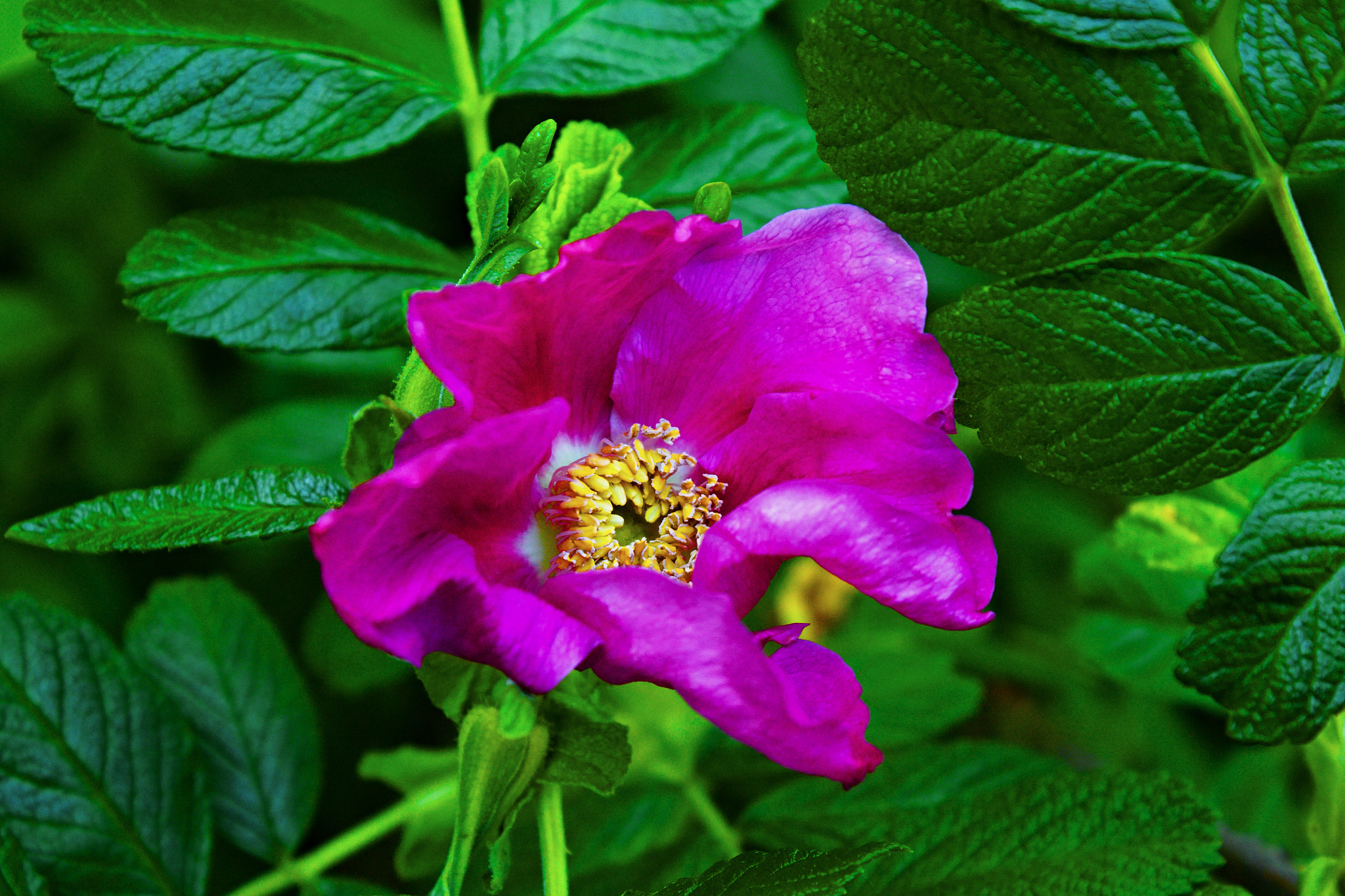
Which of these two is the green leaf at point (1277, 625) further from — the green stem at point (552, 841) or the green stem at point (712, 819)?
the green stem at point (712, 819)

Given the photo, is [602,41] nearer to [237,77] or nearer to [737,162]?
[737,162]

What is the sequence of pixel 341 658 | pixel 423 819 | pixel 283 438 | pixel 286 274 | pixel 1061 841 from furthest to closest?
pixel 283 438
pixel 341 658
pixel 423 819
pixel 286 274
pixel 1061 841

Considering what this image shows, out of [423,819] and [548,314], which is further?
[423,819]

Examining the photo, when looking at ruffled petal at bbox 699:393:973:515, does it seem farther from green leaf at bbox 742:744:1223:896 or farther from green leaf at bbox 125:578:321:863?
green leaf at bbox 125:578:321:863

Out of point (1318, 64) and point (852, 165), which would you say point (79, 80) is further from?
point (1318, 64)

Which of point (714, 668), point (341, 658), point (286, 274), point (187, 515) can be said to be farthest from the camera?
point (341, 658)

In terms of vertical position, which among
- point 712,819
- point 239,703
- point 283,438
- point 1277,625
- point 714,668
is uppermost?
point 714,668

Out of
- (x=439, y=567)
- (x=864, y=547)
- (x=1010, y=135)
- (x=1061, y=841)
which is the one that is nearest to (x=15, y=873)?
(x=439, y=567)
